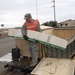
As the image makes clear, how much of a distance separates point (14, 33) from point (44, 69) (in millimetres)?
1753

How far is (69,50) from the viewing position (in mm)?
6707

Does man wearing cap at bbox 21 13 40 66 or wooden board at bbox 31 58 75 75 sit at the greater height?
man wearing cap at bbox 21 13 40 66

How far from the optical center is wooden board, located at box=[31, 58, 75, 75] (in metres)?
5.48

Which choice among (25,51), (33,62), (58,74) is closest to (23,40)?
(25,51)

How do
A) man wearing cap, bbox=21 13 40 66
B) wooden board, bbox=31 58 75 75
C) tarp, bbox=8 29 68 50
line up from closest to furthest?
wooden board, bbox=31 58 75 75 < tarp, bbox=8 29 68 50 < man wearing cap, bbox=21 13 40 66

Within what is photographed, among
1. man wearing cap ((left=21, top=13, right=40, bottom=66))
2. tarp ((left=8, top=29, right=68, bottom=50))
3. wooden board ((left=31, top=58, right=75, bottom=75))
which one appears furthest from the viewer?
man wearing cap ((left=21, top=13, right=40, bottom=66))

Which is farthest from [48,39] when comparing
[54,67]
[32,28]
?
[54,67]

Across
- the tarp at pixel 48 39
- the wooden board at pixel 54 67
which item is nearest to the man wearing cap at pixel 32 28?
the tarp at pixel 48 39

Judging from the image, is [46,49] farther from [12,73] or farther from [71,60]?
[12,73]

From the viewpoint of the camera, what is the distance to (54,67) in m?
5.87

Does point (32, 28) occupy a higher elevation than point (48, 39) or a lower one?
higher

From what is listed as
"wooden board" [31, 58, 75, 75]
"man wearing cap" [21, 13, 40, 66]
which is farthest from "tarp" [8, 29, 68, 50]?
"wooden board" [31, 58, 75, 75]

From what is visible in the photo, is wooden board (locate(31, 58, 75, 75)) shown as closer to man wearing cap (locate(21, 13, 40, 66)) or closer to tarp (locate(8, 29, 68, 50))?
man wearing cap (locate(21, 13, 40, 66))

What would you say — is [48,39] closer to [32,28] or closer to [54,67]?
[32,28]
